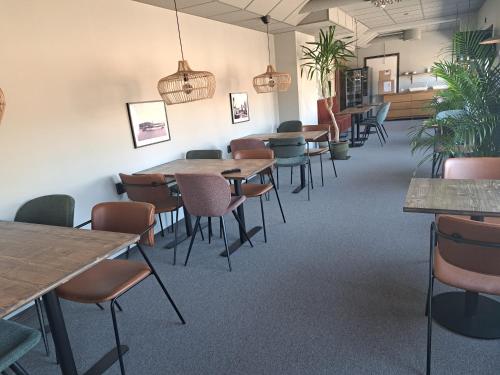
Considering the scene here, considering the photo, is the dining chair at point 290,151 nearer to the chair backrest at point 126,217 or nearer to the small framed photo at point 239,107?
the small framed photo at point 239,107

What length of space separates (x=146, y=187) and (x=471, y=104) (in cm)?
290

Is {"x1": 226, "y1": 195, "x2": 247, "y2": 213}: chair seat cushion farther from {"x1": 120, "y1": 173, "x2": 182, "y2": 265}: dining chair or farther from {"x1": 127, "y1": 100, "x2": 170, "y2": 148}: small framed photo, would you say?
{"x1": 127, "y1": 100, "x2": 170, "y2": 148}: small framed photo

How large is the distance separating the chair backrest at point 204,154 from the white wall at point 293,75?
10.4 feet

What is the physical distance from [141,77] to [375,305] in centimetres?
302

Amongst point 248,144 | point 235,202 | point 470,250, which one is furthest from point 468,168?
point 248,144

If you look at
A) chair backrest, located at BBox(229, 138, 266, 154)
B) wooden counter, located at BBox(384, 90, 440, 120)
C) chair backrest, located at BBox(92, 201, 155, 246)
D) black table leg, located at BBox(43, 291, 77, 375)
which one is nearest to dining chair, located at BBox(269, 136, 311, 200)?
chair backrest, located at BBox(229, 138, 266, 154)

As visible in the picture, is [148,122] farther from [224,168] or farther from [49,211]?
[49,211]

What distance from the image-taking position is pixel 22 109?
2566 mm

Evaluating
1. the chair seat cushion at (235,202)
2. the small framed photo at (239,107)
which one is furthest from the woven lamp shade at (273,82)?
the chair seat cushion at (235,202)

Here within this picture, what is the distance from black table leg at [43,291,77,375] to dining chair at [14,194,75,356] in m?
0.75

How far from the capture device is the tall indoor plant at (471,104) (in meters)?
2.94

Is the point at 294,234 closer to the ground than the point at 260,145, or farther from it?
closer to the ground

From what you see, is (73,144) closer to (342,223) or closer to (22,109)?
(22,109)

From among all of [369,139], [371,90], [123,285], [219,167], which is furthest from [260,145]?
[371,90]
